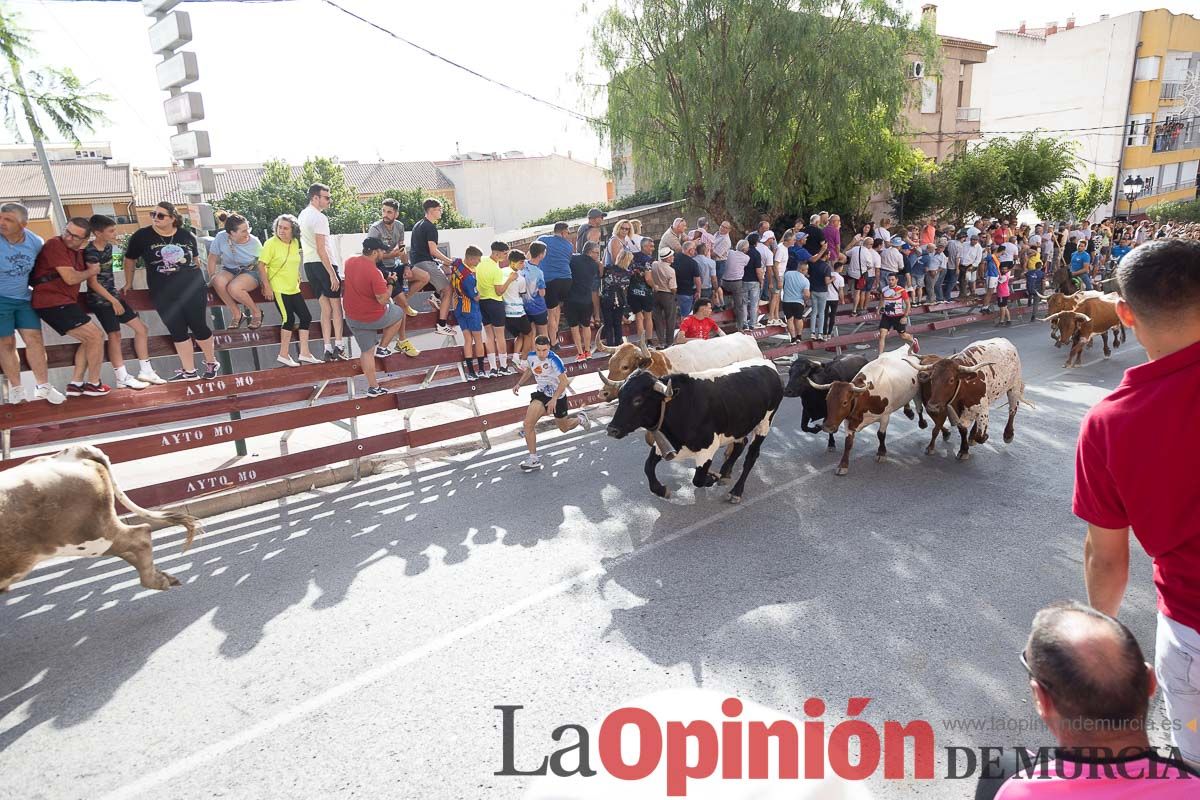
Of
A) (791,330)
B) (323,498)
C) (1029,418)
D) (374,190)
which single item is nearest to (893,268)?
(791,330)

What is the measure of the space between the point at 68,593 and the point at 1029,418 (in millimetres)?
11241

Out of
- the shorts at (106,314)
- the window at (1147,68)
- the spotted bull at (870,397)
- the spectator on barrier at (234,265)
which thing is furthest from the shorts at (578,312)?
the window at (1147,68)

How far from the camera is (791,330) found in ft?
45.2

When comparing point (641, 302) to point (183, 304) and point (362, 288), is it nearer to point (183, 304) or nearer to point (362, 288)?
point (362, 288)

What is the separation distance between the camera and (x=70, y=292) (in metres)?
7.02

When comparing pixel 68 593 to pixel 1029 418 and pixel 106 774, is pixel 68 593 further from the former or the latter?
pixel 1029 418

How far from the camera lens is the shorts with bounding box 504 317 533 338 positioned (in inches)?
390

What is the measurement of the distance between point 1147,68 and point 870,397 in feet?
157

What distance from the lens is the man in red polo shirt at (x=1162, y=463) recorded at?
2.19 meters

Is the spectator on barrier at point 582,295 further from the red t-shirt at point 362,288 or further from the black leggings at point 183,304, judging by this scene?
the black leggings at point 183,304

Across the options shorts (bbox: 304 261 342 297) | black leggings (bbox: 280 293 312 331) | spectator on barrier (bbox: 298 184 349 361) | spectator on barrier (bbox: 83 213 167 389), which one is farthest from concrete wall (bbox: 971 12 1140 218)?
spectator on barrier (bbox: 83 213 167 389)

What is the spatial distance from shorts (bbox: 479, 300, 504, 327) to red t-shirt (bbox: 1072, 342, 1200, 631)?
7.87 m

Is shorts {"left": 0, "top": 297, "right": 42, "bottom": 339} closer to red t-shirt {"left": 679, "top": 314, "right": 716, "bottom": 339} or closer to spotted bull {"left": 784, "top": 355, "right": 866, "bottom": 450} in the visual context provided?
red t-shirt {"left": 679, "top": 314, "right": 716, "bottom": 339}

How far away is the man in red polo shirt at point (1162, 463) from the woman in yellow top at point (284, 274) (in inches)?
332
